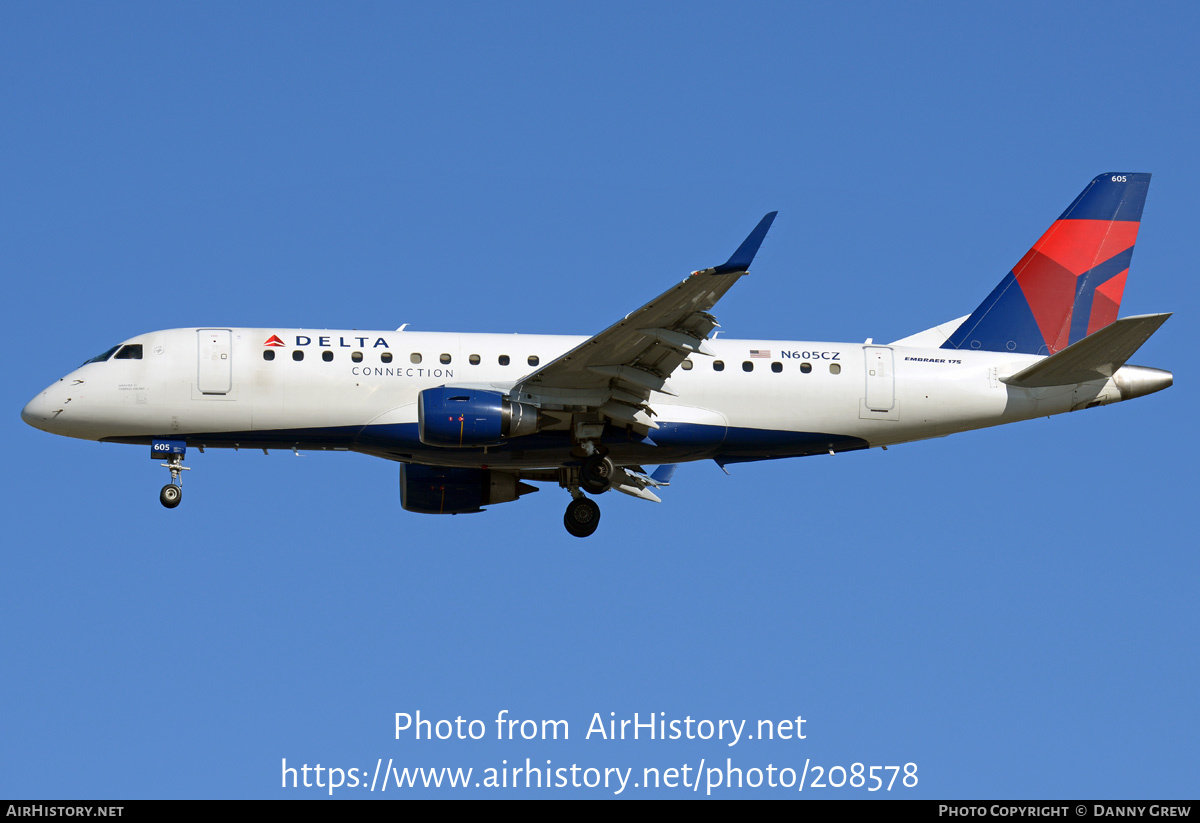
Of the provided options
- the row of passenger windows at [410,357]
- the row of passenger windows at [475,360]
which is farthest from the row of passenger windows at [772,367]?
the row of passenger windows at [410,357]

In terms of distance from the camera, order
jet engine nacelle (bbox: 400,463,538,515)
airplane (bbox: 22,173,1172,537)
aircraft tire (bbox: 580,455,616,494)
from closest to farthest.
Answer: airplane (bbox: 22,173,1172,537) → aircraft tire (bbox: 580,455,616,494) → jet engine nacelle (bbox: 400,463,538,515)

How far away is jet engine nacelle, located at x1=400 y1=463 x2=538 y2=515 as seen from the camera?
3703cm

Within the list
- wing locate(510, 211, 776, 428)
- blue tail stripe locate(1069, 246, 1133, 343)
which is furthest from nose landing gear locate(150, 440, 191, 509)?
blue tail stripe locate(1069, 246, 1133, 343)

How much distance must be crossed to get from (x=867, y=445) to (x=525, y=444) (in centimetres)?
801

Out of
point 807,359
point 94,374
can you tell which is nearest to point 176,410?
point 94,374

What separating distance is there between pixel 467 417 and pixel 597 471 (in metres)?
3.67

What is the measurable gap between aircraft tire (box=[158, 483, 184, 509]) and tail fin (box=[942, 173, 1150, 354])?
60.2ft

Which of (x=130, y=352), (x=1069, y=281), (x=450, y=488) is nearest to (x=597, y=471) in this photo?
(x=450, y=488)

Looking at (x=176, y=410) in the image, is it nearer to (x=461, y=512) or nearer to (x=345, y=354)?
(x=345, y=354)

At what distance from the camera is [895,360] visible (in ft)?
115

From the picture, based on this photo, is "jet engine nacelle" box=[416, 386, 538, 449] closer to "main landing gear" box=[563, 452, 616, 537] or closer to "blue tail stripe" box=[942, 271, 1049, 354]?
"main landing gear" box=[563, 452, 616, 537]

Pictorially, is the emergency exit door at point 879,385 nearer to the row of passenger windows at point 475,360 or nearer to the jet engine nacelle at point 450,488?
the row of passenger windows at point 475,360
